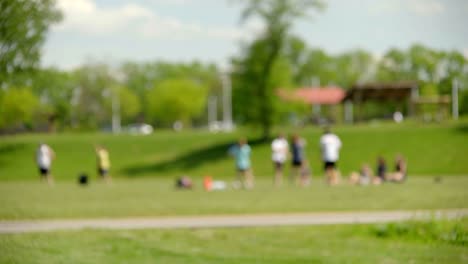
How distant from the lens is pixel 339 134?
45312mm

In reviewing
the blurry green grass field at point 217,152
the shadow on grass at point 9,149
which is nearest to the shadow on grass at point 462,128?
the blurry green grass field at point 217,152

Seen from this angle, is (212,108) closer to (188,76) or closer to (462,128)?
(188,76)

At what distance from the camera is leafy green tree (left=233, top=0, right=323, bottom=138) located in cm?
4556

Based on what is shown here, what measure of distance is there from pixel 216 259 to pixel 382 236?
3195mm

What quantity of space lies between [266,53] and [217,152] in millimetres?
7796

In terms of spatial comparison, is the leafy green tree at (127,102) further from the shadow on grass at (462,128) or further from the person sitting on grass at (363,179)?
the person sitting on grass at (363,179)

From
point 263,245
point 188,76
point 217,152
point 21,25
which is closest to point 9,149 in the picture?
point 217,152

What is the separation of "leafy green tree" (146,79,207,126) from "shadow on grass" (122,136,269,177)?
1861 inches

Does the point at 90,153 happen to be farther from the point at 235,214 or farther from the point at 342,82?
the point at 342,82

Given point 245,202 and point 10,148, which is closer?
point 245,202

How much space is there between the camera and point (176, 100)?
93.1 metres

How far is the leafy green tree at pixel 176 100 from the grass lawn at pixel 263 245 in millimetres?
82010

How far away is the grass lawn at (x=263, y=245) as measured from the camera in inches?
302

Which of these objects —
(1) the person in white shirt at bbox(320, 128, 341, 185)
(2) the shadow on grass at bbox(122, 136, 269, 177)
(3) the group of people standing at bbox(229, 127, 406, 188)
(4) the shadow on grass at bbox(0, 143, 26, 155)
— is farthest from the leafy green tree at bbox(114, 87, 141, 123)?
(1) the person in white shirt at bbox(320, 128, 341, 185)
